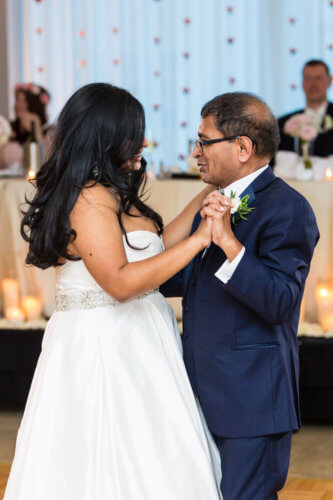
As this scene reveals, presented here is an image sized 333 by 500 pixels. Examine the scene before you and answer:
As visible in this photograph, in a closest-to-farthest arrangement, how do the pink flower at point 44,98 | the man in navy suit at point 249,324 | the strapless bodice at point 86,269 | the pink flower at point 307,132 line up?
the man in navy suit at point 249,324 → the strapless bodice at point 86,269 → the pink flower at point 307,132 → the pink flower at point 44,98

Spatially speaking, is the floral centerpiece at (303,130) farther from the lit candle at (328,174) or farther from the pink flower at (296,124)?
the lit candle at (328,174)

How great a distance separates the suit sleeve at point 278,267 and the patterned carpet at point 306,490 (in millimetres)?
1371

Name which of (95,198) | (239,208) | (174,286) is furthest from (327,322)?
(95,198)

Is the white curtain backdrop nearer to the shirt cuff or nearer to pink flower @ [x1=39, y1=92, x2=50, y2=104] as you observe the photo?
pink flower @ [x1=39, y1=92, x2=50, y2=104]

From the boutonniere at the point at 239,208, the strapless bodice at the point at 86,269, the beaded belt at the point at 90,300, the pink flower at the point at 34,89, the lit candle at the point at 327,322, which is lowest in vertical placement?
the lit candle at the point at 327,322

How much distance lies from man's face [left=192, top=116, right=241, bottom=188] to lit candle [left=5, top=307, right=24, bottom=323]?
2.41 meters

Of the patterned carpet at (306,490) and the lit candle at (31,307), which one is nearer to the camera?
the patterned carpet at (306,490)

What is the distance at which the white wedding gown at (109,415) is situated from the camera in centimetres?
195

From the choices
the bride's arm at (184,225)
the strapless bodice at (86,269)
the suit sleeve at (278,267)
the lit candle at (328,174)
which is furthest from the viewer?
the lit candle at (328,174)

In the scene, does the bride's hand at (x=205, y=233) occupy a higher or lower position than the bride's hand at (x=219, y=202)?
lower

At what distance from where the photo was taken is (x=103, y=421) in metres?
1.98

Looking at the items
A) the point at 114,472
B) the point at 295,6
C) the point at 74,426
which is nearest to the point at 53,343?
the point at 74,426

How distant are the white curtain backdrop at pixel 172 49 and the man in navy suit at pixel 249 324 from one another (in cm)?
474

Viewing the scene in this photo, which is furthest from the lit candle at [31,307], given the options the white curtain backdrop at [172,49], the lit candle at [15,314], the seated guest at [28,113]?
the white curtain backdrop at [172,49]
